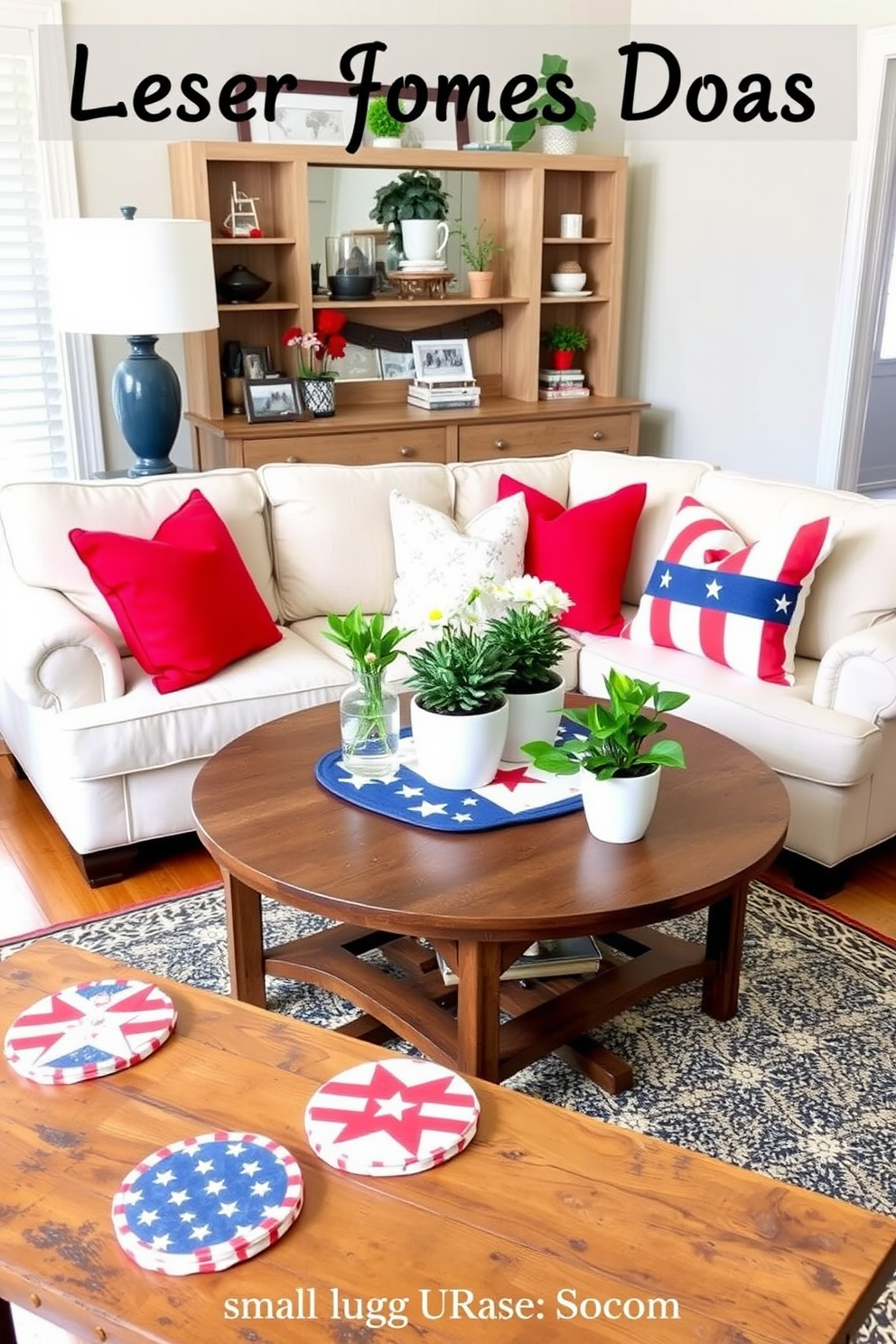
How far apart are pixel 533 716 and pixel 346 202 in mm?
3089

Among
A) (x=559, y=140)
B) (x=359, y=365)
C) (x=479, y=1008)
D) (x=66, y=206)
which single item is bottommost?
(x=479, y=1008)

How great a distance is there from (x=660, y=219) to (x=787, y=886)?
3367mm

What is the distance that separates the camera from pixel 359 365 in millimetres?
4965

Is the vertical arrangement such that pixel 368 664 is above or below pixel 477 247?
below

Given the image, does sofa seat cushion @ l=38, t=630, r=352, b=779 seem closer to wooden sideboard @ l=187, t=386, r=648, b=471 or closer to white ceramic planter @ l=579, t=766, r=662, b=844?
white ceramic planter @ l=579, t=766, r=662, b=844

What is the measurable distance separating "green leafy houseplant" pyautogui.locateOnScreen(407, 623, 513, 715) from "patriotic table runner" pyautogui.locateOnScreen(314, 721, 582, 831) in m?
0.16

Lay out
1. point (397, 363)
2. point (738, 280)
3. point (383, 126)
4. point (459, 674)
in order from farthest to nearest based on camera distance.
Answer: point (397, 363)
point (738, 280)
point (383, 126)
point (459, 674)

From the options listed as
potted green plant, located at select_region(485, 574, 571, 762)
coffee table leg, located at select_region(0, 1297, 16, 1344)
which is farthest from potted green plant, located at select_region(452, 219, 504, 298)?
coffee table leg, located at select_region(0, 1297, 16, 1344)

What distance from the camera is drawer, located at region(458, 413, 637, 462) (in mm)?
4805

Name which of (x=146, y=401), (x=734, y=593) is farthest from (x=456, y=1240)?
(x=146, y=401)

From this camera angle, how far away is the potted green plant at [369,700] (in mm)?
2221

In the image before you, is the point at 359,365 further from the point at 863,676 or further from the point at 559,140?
the point at 863,676

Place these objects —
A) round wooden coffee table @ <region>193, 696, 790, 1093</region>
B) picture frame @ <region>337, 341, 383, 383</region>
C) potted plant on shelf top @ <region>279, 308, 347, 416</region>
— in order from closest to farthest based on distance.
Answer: round wooden coffee table @ <region>193, 696, 790, 1093</region> < potted plant on shelf top @ <region>279, 308, 347, 416</region> < picture frame @ <region>337, 341, 383, 383</region>

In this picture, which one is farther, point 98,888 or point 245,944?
point 98,888
